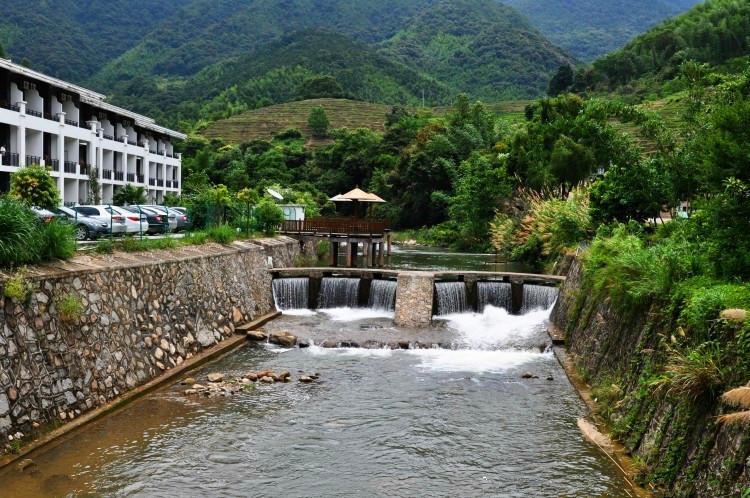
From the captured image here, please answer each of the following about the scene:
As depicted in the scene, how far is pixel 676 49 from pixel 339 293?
8501 centimetres

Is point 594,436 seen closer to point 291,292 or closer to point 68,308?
point 68,308

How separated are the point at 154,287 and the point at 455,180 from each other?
4511cm

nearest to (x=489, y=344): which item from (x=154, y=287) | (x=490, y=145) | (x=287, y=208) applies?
(x=154, y=287)

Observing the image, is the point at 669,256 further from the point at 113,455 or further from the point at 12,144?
the point at 12,144

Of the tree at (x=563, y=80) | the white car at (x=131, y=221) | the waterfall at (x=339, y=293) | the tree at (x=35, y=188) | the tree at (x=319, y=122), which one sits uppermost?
the tree at (x=563, y=80)

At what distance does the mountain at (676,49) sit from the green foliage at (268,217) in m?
60.0

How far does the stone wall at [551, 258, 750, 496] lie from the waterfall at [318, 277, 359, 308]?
10148 mm

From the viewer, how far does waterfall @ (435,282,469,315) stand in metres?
23.7

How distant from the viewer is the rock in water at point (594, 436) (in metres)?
10.7

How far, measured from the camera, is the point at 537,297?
23.3m

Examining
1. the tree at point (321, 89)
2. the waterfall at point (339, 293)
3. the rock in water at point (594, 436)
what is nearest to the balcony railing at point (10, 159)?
the waterfall at point (339, 293)

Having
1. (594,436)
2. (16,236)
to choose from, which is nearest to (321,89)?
(16,236)

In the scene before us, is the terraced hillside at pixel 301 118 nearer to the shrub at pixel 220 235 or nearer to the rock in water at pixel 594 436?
the shrub at pixel 220 235

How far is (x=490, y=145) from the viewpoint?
65.4 metres
